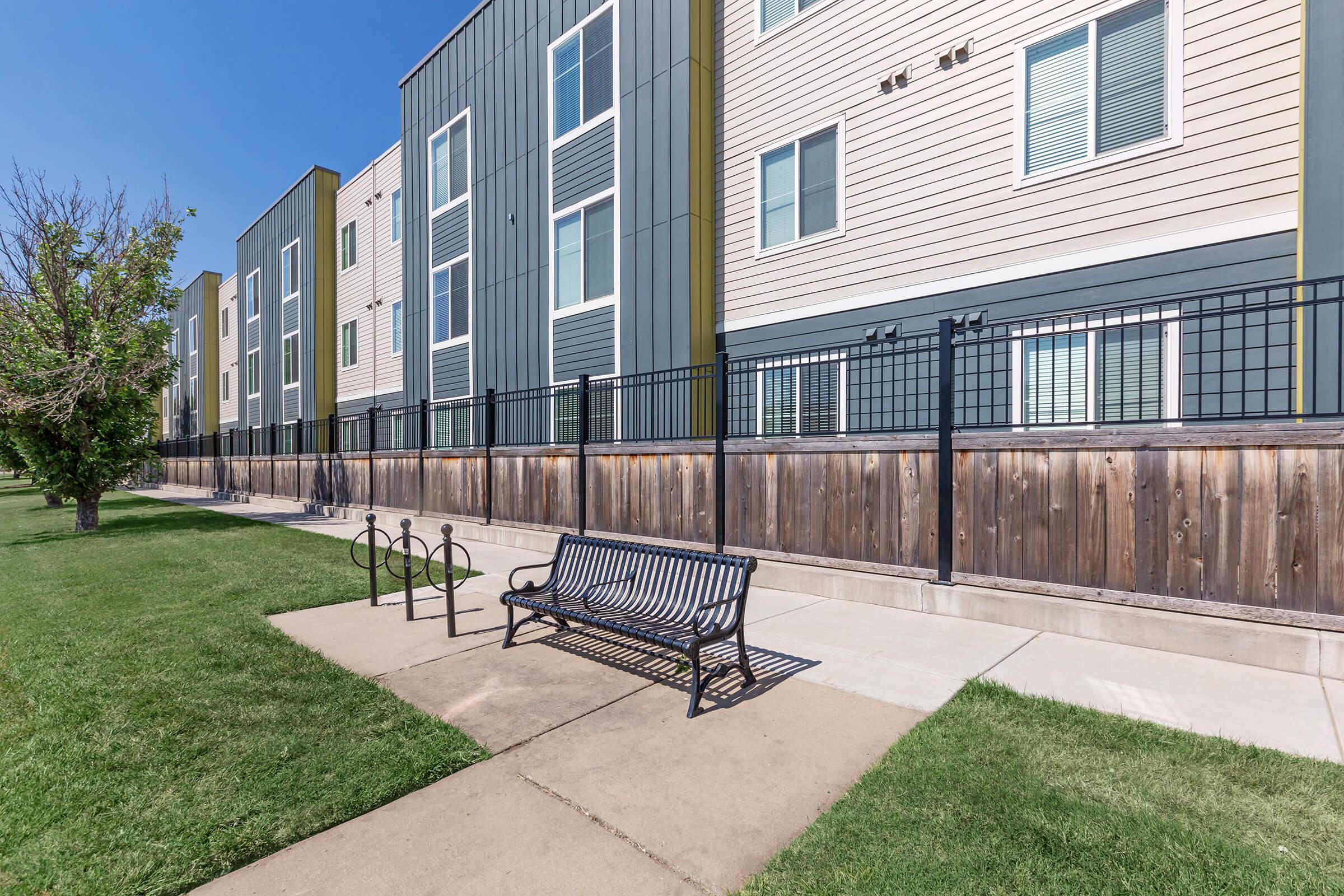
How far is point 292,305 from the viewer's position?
2605cm

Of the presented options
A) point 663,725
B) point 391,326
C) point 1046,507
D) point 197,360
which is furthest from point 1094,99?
point 197,360

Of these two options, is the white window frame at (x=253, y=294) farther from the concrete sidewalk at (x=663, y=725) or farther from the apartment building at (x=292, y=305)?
the concrete sidewalk at (x=663, y=725)

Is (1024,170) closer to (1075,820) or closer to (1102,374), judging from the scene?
(1102,374)

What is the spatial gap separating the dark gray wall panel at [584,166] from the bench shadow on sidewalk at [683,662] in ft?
32.6

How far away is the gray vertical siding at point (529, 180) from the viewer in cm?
1134

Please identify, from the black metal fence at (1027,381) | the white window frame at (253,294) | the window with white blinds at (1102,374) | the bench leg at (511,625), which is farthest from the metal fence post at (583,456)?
the white window frame at (253,294)

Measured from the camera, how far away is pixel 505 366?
1510cm

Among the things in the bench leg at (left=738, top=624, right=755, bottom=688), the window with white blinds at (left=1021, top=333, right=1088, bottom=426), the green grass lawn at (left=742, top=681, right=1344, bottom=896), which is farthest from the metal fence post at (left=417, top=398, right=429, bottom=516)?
the green grass lawn at (left=742, top=681, right=1344, bottom=896)

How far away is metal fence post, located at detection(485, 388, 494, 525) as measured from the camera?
11.7 m

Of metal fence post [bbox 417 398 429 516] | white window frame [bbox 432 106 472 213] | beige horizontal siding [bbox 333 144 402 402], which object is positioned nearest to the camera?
metal fence post [bbox 417 398 429 516]

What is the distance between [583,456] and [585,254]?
17.8 feet

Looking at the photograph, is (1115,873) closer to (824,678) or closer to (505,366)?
(824,678)

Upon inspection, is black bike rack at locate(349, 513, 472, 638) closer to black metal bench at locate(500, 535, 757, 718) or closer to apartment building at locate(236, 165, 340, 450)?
black metal bench at locate(500, 535, 757, 718)

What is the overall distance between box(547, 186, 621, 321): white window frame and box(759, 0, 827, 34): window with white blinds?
390 cm
